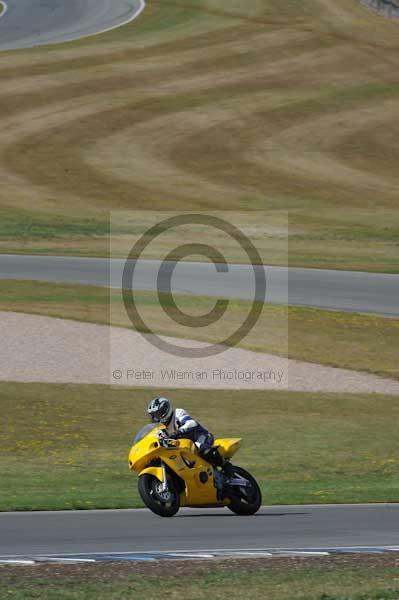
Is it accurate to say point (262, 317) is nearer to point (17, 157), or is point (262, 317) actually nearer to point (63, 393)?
point (63, 393)

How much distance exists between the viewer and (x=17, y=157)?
54.6m

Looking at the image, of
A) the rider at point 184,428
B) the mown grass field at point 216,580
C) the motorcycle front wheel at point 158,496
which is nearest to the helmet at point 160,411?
the rider at point 184,428

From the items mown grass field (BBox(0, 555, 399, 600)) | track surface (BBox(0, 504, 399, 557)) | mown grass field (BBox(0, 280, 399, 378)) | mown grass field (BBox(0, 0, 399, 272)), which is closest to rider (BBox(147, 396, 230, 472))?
track surface (BBox(0, 504, 399, 557))

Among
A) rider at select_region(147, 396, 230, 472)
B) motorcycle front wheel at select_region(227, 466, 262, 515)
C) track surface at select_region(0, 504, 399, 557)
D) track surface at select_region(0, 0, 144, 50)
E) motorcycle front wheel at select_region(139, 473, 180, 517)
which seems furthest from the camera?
track surface at select_region(0, 0, 144, 50)

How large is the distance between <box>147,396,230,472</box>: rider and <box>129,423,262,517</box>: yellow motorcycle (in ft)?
0.28

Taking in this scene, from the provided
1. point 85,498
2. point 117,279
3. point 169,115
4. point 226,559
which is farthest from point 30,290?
point 169,115

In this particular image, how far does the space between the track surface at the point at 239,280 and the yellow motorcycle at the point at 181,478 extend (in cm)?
1787

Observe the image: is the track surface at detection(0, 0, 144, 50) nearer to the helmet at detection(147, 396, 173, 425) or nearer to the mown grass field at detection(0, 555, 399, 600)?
the helmet at detection(147, 396, 173, 425)

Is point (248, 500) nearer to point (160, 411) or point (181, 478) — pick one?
point (181, 478)

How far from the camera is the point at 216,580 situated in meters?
11.2

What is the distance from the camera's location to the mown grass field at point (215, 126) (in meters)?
47.6

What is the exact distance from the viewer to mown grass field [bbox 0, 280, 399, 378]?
28.3 meters

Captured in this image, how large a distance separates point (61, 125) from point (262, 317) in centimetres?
2919

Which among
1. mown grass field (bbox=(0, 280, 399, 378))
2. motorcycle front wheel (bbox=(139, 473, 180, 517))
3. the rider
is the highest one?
the rider
